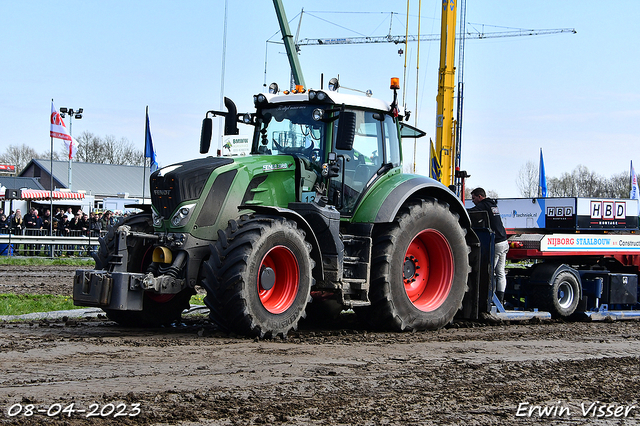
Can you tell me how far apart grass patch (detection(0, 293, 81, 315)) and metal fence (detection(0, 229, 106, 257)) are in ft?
38.0

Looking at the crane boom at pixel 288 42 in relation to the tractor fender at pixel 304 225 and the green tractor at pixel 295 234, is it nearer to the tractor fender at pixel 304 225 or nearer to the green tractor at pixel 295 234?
the green tractor at pixel 295 234

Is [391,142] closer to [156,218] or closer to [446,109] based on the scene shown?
[156,218]

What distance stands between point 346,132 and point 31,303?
5.97 meters

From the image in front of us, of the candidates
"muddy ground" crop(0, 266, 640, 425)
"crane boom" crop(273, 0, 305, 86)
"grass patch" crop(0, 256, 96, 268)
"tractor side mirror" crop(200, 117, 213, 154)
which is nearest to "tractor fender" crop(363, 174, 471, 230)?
"muddy ground" crop(0, 266, 640, 425)

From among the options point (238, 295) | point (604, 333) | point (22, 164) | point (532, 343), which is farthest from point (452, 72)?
point (22, 164)

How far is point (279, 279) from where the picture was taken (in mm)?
8125

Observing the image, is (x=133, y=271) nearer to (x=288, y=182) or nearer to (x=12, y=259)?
(x=288, y=182)

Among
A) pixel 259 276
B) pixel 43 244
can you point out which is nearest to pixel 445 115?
pixel 259 276

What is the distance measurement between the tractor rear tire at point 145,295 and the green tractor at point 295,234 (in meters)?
0.02

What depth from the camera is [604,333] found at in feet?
32.0

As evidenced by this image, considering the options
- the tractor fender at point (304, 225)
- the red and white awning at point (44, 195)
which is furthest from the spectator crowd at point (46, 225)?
the tractor fender at point (304, 225)

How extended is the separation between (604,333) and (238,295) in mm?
5198

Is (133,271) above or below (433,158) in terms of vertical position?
below

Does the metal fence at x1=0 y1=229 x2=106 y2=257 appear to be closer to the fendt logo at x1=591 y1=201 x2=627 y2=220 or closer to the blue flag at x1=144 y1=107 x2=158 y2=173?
the blue flag at x1=144 y1=107 x2=158 y2=173
